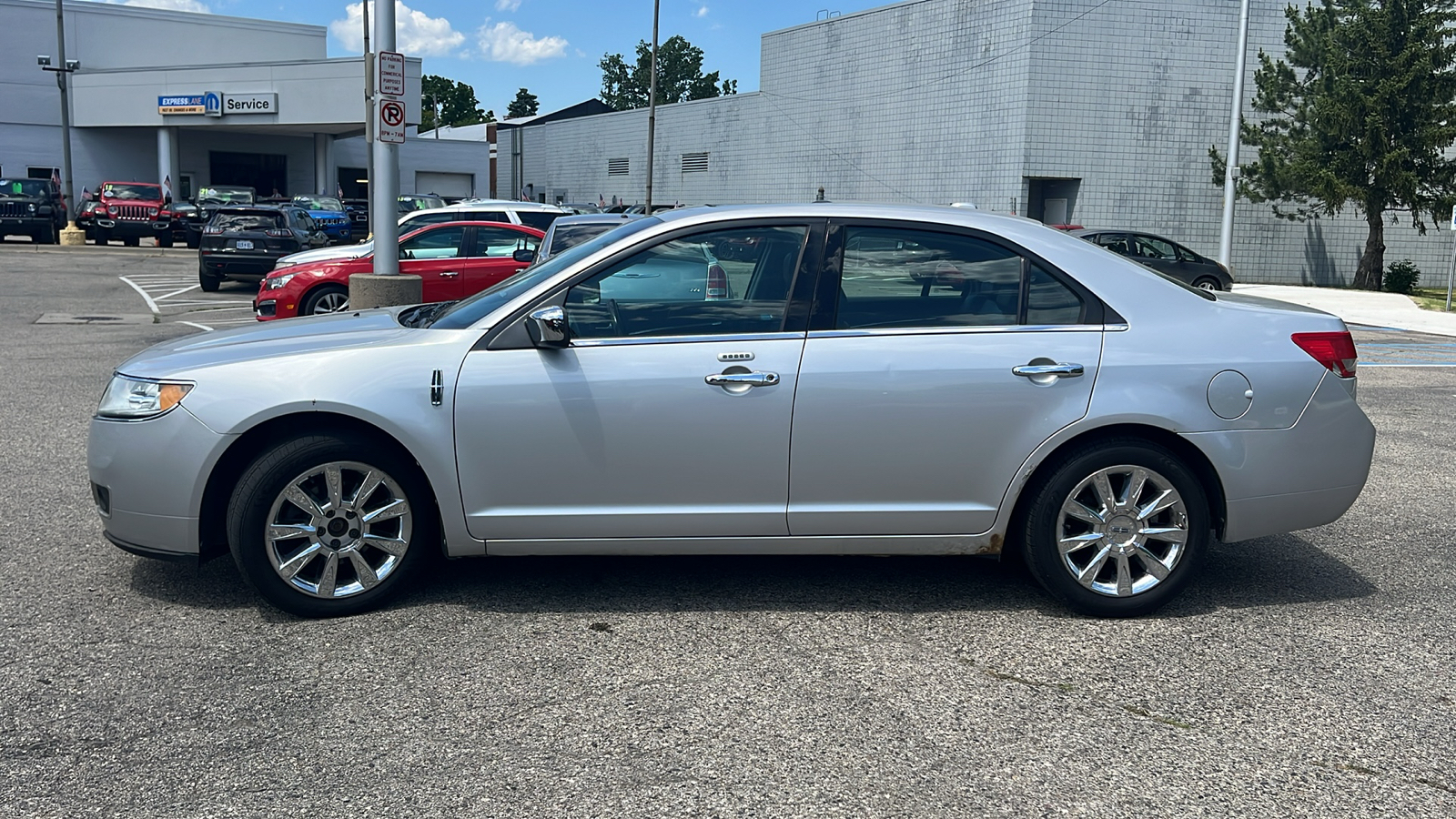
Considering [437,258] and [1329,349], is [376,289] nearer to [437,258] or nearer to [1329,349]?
[437,258]

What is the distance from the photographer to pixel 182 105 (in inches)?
1836

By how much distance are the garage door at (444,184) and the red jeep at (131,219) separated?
2457cm

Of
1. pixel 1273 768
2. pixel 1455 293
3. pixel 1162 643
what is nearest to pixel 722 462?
pixel 1162 643

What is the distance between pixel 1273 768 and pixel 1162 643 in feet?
3.53

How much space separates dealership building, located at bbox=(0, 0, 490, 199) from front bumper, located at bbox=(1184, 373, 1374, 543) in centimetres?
4089

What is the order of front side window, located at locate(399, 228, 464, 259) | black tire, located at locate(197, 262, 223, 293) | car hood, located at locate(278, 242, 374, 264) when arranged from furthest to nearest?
black tire, located at locate(197, 262, 223, 293), car hood, located at locate(278, 242, 374, 264), front side window, located at locate(399, 228, 464, 259)

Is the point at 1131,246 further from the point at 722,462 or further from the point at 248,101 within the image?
the point at 248,101

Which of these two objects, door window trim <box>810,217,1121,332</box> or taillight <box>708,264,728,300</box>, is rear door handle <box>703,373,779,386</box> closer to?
door window trim <box>810,217,1121,332</box>

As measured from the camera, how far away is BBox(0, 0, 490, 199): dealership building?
4578 cm

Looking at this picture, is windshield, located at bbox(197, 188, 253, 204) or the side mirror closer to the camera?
the side mirror

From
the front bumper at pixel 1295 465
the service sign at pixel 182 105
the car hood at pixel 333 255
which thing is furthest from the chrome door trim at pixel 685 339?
the service sign at pixel 182 105

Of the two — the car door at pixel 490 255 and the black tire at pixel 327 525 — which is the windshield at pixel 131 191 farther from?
the black tire at pixel 327 525

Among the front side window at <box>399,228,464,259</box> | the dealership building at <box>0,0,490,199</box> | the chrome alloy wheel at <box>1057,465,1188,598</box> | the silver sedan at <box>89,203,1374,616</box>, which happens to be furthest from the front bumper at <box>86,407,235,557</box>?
the dealership building at <box>0,0,490,199</box>

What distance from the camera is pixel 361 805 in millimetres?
3338
